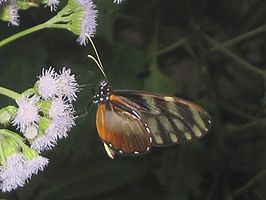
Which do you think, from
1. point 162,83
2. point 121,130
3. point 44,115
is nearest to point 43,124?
point 44,115

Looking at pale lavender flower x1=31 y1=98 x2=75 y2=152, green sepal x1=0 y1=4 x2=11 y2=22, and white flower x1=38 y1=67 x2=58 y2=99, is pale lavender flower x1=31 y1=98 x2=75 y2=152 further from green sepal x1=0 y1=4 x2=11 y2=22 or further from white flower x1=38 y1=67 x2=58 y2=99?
green sepal x1=0 y1=4 x2=11 y2=22

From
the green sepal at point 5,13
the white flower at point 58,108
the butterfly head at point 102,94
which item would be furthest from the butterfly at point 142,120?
the green sepal at point 5,13

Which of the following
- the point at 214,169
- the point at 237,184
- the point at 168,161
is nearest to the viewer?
the point at 168,161

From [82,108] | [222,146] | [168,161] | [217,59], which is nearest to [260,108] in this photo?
[222,146]

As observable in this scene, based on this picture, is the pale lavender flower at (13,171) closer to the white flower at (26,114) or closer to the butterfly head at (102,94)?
the white flower at (26,114)

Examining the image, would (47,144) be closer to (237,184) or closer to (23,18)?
(23,18)

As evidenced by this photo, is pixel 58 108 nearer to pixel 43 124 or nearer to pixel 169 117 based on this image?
pixel 43 124

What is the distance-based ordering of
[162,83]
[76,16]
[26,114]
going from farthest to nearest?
[162,83] → [76,16] → [26,114]

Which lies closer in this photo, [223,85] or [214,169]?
[214,169]
